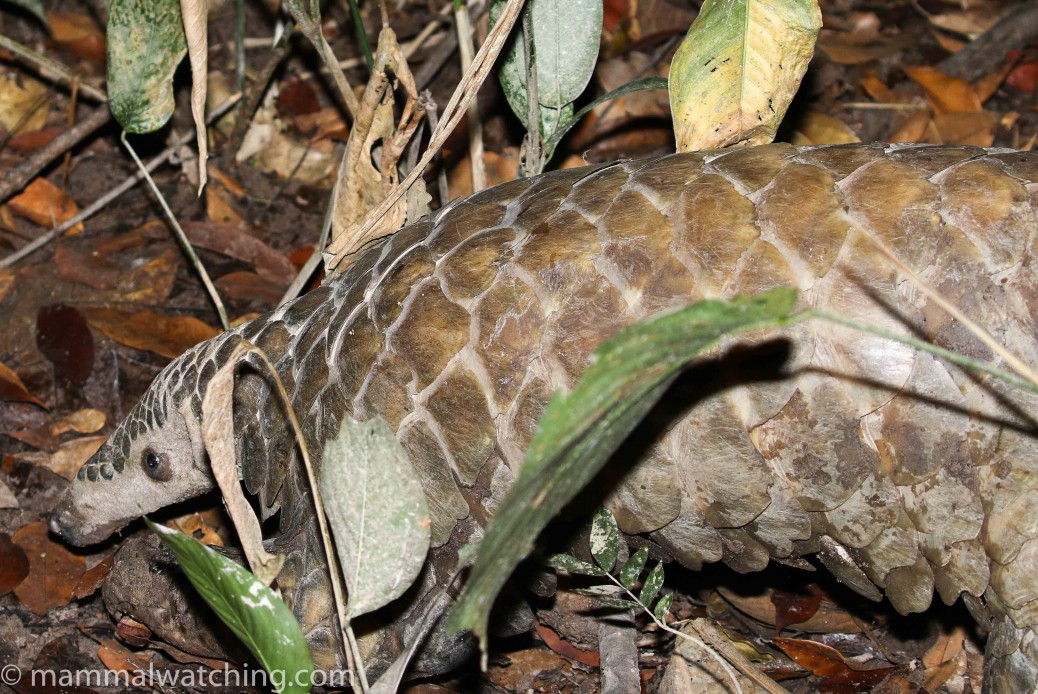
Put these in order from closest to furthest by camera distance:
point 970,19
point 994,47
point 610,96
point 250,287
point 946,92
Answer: point 610,96, point 250,287, point 946,92, point 994,47, point 970,19

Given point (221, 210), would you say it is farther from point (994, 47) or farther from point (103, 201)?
point (994, 47)

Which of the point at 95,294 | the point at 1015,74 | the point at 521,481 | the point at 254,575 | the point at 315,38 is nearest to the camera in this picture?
the point at 521,481

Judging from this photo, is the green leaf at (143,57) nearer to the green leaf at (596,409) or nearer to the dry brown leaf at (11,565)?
the dry brown leaf at (11,565)

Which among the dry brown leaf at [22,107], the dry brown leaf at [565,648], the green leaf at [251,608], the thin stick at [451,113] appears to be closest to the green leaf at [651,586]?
the dry brown leaf at [565,648]

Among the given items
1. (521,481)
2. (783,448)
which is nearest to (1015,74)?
(783,448)

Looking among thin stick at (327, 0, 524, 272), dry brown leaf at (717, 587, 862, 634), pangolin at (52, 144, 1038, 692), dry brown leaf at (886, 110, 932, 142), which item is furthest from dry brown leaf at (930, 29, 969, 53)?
dry brown leaf at (717, 587, 862, 634)

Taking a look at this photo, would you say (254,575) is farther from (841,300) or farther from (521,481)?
(841,300)

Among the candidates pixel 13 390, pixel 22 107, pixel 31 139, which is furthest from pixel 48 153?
pixel 13 390
